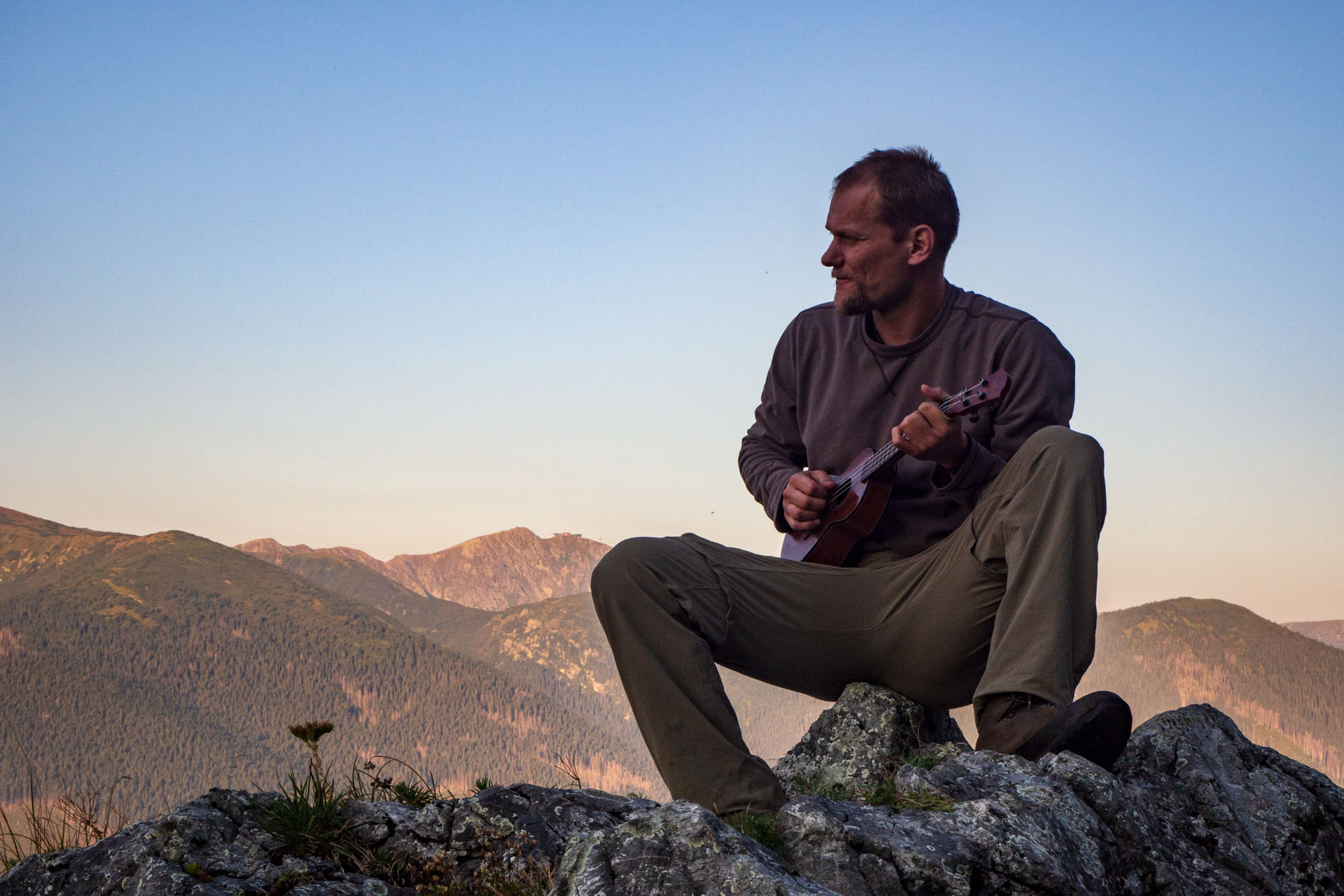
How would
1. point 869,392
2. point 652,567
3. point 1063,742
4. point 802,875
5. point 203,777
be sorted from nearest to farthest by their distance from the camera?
point 802,875 → point 1063,742 → point 652,567 → point 869,392 → point 203,777

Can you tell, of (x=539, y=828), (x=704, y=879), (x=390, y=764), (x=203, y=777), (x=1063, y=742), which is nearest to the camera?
(x=704, y=879)

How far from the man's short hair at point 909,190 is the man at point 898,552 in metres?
0.01

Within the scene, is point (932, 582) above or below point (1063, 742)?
above

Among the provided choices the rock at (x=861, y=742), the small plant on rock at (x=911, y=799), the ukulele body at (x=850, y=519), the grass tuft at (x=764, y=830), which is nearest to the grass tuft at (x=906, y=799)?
the small plant on rock at (x=911, y=799)

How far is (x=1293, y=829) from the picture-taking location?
416cm

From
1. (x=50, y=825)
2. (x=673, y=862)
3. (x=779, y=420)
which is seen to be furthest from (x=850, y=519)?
(x=50, y=825)

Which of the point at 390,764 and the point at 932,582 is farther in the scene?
the point at 932,582

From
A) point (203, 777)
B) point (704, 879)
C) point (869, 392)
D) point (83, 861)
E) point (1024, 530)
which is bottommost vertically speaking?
point (203, 777)

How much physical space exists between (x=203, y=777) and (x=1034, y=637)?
212602 mm

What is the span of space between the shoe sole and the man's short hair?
2.58m

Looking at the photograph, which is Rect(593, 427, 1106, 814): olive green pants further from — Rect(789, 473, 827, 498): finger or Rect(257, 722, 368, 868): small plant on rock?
Rect(257, 722, 368, 868): small plant on rock

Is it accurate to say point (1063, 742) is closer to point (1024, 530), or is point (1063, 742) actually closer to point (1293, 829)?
point (1024, 530)

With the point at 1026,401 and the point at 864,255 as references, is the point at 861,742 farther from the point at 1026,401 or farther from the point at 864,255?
the point at 864,255

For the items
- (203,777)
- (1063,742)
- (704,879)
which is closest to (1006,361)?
(1063,742)
